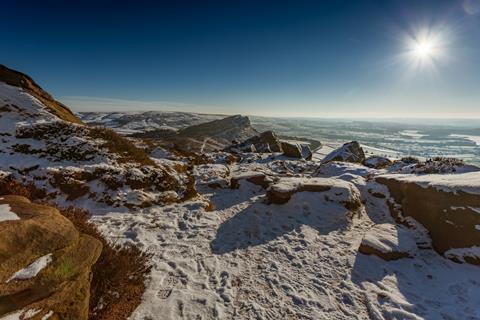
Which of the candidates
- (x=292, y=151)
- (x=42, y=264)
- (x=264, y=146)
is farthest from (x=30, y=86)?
(x=264, y=146)

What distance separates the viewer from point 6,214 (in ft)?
14.2

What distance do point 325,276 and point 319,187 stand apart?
6258 mm

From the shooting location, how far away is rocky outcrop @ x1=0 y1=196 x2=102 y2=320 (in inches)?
138

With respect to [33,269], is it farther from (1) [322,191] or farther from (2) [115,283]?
(1) [322,191]

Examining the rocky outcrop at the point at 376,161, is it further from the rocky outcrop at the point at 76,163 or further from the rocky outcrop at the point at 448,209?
the rocky outcrop at the point at 76,163

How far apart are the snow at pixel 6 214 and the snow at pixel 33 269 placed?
3.41ft

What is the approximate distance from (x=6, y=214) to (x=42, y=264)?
1389 mm

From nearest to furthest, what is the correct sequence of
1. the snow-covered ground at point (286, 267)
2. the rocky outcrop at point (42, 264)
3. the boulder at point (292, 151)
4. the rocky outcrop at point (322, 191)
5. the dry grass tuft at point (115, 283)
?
the rocky outcrop at point (42, 264) < the dry grass tuft at point (115, 283) < the snow-covered ground at point (286, 267) < the rocky outcrop at point (322, 191) < the boulder at point (292, 151)

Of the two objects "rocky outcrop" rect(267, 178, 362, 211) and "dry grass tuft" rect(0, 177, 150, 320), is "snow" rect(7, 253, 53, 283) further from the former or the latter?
"rocky outcrop" rect(267, 178, 362, 211)

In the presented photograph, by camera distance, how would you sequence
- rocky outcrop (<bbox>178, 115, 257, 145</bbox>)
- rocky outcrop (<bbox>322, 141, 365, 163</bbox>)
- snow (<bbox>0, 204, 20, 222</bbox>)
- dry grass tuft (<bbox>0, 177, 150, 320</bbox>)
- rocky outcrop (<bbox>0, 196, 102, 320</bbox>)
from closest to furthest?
rocky outcrop (<bbox>0, 196, 102, 320</bbox>) → snow (<bbox>0, 204, 20, 222</bbox>) → dry grass tuft (<bbox>0, 177, 150, 320</bbox>) → rocky outcrop (<bbox>322, 141, 365, 163</bbox>) → rocky outcrop (<bbox>178, 115, 257, 145</bbox>)

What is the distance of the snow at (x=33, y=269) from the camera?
3542mm

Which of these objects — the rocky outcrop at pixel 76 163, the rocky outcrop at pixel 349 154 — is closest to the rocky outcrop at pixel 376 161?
the rocky outcrop at pixel 349 154

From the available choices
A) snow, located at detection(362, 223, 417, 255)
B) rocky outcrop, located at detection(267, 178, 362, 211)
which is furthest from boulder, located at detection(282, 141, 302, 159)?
snow, located at detection(362, 223, 417, 255)

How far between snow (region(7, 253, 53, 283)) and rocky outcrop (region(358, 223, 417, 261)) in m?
9.40
